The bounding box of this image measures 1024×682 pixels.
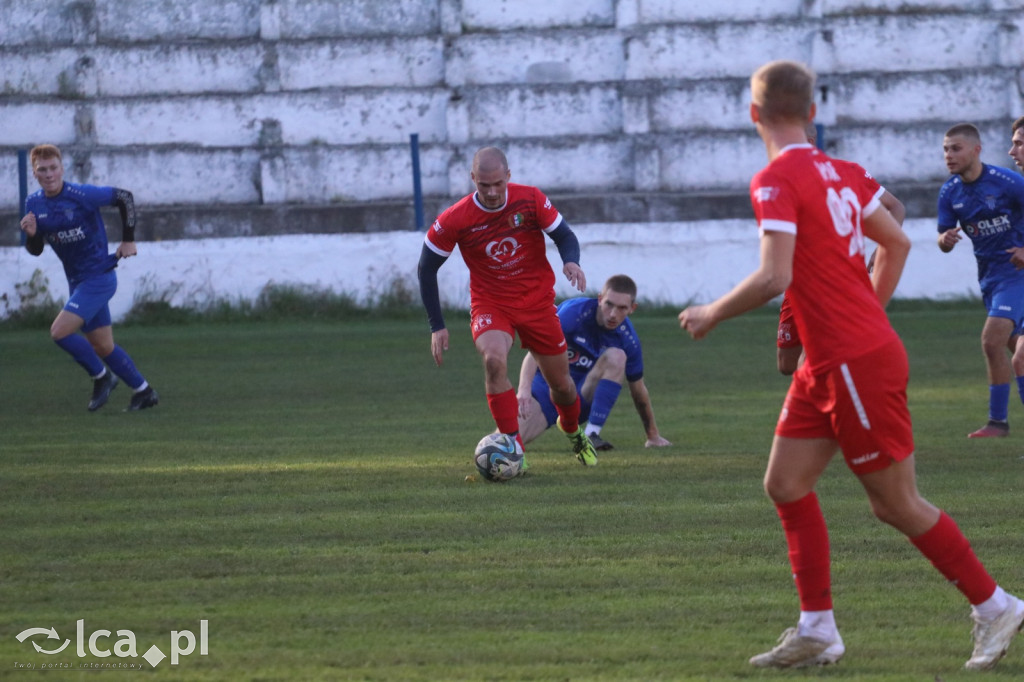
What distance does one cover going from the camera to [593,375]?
9312 millimetres

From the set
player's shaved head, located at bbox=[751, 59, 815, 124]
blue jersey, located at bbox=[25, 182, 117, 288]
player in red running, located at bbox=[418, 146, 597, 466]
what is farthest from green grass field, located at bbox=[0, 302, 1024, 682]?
player's shaved head, located at bbox=[751, 59, 815, 124]

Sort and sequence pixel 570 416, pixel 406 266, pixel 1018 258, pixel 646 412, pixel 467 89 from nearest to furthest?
pixel 570 416
pixel 1018 258
pixel 646 412
pixel 406 266
pixel 467 89

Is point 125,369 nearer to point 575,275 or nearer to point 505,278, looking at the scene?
point 505,278

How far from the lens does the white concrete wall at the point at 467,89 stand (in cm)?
2252

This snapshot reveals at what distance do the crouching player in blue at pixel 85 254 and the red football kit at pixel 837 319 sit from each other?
8338mm

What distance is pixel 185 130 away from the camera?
2300cm

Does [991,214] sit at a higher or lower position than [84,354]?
higher

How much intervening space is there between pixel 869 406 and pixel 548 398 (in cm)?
523

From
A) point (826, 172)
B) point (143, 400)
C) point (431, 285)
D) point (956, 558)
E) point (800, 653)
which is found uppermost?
point (826, 172)

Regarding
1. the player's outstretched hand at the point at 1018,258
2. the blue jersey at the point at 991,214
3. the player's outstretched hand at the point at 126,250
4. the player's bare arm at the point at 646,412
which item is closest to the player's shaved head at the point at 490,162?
the player's bare arm at the point at 646,412

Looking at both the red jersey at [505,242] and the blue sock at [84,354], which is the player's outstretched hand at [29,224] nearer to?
the blue sock at [84,354]

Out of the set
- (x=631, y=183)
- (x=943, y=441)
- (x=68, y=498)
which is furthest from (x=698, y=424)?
(x=631, y=183)

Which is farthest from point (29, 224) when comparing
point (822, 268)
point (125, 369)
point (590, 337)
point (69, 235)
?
point (822, 268)

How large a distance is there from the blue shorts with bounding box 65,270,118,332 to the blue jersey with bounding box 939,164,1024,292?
6.82 metres
